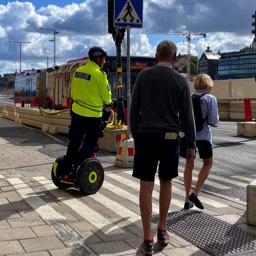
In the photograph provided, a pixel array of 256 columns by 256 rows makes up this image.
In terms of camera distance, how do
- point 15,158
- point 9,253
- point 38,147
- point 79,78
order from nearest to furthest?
point 9,253, point 79,78, point 15,158, point 38,147

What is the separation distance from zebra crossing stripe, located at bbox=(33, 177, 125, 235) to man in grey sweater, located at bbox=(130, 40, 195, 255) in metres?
0.73

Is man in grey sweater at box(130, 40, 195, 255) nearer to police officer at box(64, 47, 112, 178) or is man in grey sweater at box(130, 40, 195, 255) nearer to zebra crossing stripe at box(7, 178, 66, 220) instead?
zebra crossing stripe at box(7, 178, 66, 220)

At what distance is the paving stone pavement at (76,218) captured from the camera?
14.2 ft

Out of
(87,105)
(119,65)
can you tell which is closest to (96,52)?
(87,105)

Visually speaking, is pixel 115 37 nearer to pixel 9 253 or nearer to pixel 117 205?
pixel 117 205

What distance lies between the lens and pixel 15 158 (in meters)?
10.0

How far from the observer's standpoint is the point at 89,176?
21.0ft

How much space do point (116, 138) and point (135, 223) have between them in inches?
229

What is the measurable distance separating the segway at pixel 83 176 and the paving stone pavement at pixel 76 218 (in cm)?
12

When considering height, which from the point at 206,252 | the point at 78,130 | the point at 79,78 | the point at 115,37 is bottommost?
the point at 206,252

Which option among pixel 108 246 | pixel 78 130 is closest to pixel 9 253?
pixel 108 246

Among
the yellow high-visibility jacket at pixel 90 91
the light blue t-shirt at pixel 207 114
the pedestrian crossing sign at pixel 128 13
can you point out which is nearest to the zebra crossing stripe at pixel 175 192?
the light blue t-shirt at pixel 207 114

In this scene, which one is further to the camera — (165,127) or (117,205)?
(117,205)

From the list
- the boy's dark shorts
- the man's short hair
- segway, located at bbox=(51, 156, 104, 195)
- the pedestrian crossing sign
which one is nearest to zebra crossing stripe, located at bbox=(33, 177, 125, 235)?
segway, located at bbox=(51, 156, 104, 195)
